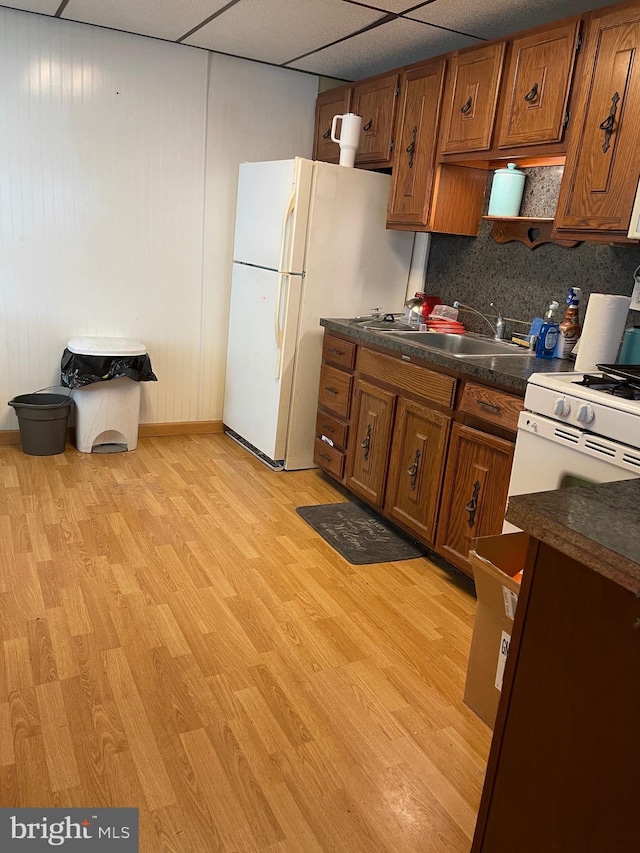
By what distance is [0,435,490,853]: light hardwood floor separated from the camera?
1.61 m

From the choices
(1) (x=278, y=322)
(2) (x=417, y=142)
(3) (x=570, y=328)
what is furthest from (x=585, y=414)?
(1) (x=278, y=322)

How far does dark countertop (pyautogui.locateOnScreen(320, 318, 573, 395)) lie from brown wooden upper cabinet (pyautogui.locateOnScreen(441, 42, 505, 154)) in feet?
2.98

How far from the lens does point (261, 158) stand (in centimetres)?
419

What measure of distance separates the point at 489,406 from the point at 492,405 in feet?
0.06

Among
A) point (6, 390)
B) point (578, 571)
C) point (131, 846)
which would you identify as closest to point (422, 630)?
point (131, 846)

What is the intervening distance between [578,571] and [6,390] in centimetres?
363

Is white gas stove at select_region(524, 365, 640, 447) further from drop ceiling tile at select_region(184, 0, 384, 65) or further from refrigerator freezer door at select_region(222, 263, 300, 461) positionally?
drop ceiling tile at select_region(184, 0, 384, 65)

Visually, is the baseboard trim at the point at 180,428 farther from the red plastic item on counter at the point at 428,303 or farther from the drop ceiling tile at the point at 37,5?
the drop ceiling tile at the point at 37,5

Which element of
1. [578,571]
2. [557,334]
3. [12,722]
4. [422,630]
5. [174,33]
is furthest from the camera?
[174,33]

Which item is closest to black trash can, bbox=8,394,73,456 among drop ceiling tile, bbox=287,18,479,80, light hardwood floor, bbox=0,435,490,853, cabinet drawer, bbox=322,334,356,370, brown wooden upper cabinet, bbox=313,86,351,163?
light hardwood floor, bbox=0,435,490,853

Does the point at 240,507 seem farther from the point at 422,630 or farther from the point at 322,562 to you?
the point at 422,630

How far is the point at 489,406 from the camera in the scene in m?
2.51

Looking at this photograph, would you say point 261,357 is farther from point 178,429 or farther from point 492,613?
point 492,613

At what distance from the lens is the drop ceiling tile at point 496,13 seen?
8.69 ft
